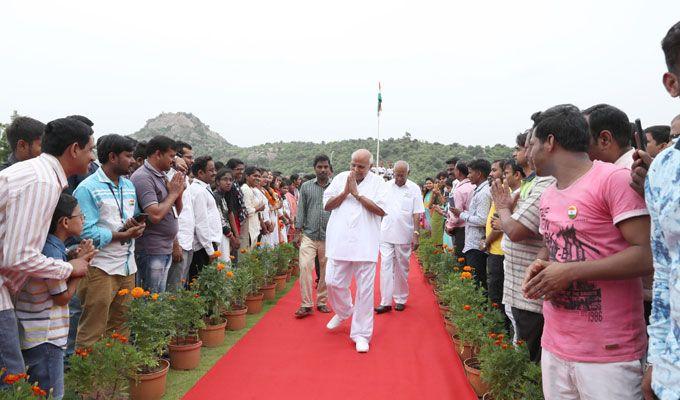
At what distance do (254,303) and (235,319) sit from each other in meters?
0.77

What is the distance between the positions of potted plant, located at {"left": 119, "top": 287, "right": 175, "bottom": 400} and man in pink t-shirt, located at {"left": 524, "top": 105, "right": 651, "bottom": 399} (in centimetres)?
273

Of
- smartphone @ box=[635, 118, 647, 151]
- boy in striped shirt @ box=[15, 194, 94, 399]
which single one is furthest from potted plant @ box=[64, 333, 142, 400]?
smartphone @ box=[635, 118, 647, 151]

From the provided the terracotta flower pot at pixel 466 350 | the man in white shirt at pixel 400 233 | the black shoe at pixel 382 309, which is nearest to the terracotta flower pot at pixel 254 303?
the black shoe at pixel 382 309

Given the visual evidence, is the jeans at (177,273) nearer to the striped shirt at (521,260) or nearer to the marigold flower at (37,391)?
the marigold flower at (37,391)

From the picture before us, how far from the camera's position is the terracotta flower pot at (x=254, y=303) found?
20.4 feet

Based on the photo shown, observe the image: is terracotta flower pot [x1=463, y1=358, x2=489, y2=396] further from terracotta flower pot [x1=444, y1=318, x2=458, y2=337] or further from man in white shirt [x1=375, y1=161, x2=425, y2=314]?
man in white shirt [x1=375, y1=161, x2=425, y2=314]

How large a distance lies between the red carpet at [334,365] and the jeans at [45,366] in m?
1.21

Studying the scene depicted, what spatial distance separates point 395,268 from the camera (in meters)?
6.85

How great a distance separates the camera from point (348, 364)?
444 cm

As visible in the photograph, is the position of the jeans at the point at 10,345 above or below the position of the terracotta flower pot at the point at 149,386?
above

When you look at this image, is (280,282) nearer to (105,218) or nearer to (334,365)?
(334,365)

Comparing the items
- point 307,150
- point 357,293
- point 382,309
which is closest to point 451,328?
point 357,293

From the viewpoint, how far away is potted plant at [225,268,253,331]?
17.9ft

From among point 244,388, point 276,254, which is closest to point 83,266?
point 244,388
